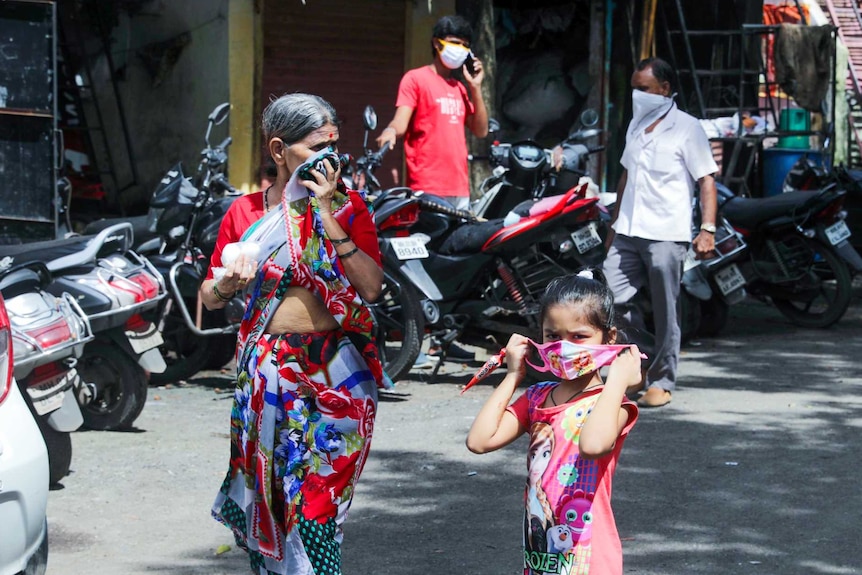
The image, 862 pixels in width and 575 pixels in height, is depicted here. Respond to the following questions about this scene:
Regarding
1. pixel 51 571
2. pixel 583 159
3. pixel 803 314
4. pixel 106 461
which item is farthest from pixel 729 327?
pixel 51 571

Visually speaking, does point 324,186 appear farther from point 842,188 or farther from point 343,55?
point 343,55

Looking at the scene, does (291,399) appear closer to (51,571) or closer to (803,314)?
(51,571)

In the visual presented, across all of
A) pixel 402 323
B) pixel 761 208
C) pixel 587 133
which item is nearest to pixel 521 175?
pixel 587 133

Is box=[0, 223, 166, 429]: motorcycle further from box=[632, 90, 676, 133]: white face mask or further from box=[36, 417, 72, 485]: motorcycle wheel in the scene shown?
box=[632, 90, 676, 133]: white face mask

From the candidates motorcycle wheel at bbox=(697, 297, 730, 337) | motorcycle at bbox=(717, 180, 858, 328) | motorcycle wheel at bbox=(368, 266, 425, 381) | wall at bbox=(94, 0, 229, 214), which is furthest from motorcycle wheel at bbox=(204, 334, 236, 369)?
motorcycle at bbox=(717, 180, 858, 328)

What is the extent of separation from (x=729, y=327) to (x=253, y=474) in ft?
24.5

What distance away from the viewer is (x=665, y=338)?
739 centimetres

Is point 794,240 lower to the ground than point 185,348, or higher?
higher

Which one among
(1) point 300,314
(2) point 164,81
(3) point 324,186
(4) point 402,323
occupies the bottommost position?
(4) point 402,323

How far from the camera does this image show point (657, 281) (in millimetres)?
7336

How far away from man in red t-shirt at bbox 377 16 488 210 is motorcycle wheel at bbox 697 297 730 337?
2499 mm

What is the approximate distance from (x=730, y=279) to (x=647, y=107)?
2584 millimetres

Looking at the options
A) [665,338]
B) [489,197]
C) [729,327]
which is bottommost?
[729,327]

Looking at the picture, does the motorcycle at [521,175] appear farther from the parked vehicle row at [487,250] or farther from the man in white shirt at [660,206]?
the man in white shirt at [660,206]
